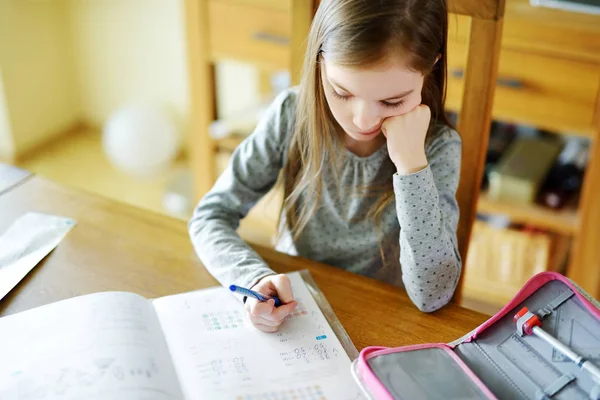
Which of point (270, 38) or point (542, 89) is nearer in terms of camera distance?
point (542, 89)

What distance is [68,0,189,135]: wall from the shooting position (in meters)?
2.62

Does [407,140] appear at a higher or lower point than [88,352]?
higher

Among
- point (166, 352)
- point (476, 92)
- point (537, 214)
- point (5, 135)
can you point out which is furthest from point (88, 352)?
point (5, 135)

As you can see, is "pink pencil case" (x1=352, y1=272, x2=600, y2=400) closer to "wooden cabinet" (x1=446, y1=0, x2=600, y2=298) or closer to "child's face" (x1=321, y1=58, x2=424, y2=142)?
"child's face" (x1=321, y1=58, x2=424, y2=142)

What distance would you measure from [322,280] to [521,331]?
11.0 inches

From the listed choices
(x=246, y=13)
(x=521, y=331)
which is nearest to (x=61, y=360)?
(x=521, y=331)

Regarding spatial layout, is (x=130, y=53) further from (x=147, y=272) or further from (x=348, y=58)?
(x=348, y=58)

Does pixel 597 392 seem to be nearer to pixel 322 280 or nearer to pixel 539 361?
pixel 539 361

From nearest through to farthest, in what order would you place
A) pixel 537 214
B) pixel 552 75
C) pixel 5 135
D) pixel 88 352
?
1. pixel 88 352
2. pixel 552 75
3. pixel 537 214
4. pixel 5 135

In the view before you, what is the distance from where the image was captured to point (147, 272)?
943 mm

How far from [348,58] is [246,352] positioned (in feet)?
1.21

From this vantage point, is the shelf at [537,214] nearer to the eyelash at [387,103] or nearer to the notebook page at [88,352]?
→ the eyelash at [387,103]

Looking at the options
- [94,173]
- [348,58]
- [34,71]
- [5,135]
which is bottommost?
A: [94,173]

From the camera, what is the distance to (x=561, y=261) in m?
2.00
